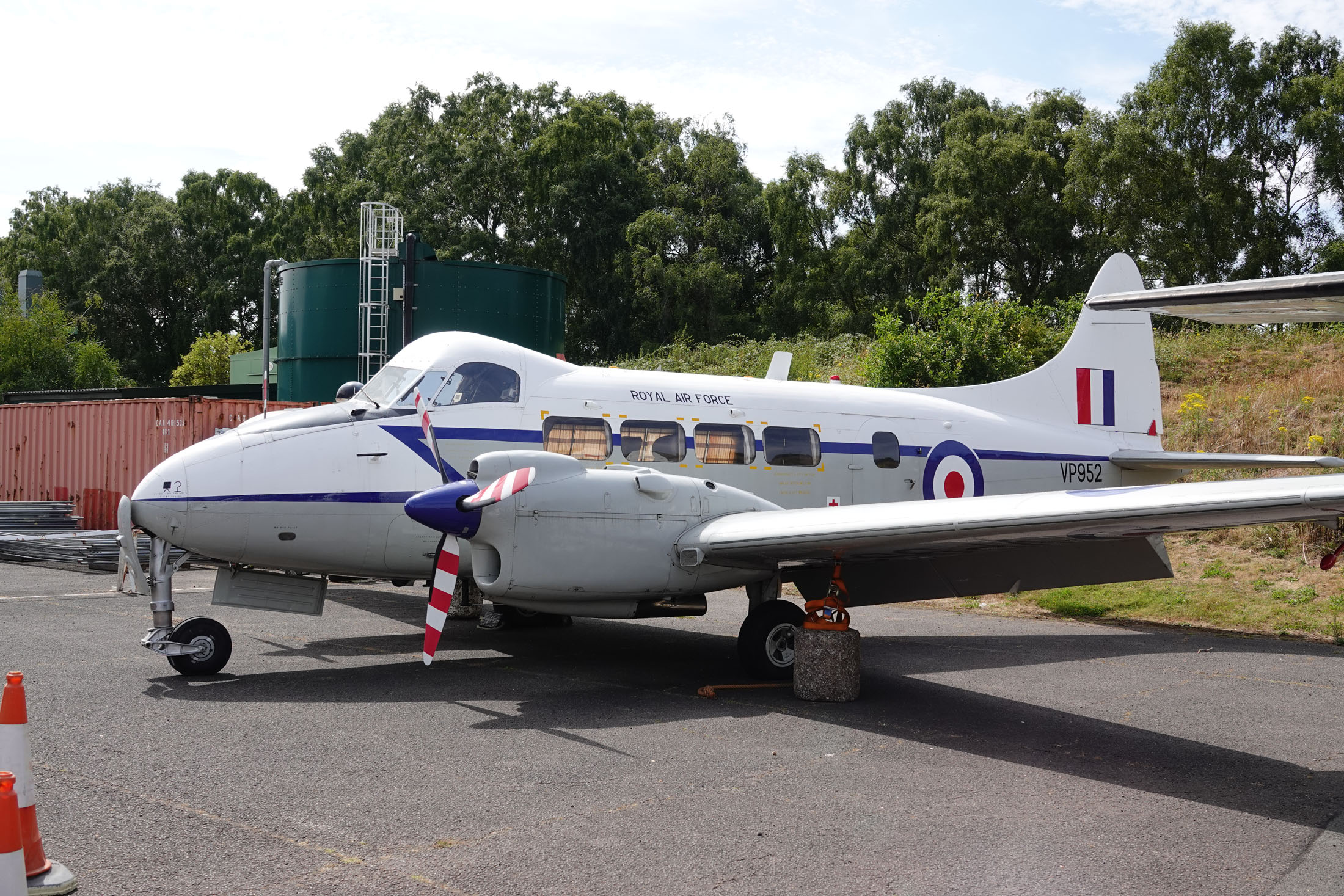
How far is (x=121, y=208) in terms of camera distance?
78438 millimetres

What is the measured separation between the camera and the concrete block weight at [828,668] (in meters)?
8.79

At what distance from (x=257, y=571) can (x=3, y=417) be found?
749 inches

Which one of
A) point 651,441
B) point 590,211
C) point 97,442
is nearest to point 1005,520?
point 651,441

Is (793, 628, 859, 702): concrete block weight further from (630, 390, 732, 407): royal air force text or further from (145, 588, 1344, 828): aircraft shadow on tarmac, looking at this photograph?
(630, 390, 732, 407): royal air force text

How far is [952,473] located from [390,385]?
655 centimetres

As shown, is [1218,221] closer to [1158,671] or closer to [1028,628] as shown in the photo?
[1028,628]

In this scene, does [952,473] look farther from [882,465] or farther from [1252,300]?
[1252,300]

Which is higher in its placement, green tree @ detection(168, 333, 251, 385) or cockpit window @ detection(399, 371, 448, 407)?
green tree @ detection(168, 333, 251, 385)

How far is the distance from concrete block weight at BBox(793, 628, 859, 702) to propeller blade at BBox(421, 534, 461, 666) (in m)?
3.07

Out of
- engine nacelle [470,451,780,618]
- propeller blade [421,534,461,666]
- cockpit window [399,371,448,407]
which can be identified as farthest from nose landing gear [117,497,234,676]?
engine nacelle [470,451,780,618]

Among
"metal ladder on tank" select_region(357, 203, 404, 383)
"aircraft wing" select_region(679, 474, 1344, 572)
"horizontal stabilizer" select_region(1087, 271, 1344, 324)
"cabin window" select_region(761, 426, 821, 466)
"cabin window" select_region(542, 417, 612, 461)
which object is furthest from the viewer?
"metal ladder on tank" select_region(357, 203, 404, 383)

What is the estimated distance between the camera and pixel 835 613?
8.99m

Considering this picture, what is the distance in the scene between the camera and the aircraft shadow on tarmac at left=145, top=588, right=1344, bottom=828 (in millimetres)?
6762

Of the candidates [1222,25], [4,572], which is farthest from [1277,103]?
[4,572]
